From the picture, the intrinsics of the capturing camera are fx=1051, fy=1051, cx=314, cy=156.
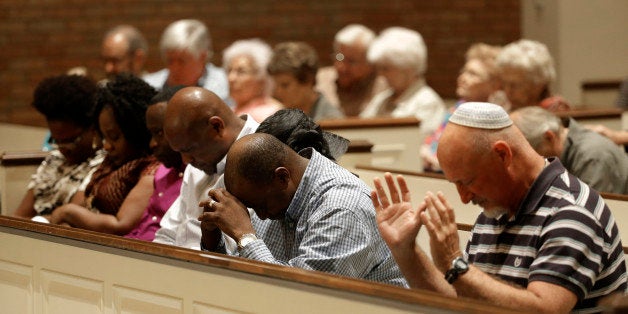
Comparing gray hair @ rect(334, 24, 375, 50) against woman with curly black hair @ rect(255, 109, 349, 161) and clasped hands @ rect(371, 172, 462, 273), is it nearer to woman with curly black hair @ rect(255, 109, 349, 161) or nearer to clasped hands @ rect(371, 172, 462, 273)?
woman with curly black hair @ rect(255, 109, 349, 161)

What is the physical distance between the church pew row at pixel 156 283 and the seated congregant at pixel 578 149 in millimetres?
1689

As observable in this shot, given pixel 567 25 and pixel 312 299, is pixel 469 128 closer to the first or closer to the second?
pixel 312 299

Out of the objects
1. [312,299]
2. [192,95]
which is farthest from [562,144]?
[312,299]

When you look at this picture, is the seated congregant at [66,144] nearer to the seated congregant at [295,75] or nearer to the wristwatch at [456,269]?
the seated congregant at [295,75]

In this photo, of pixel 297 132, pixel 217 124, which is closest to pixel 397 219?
pixel 297 132

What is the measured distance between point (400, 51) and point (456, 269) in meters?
3.99

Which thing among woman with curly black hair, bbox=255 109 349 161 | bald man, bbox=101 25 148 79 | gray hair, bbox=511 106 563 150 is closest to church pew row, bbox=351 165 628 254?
gray hair, bbox=511 106 563 150

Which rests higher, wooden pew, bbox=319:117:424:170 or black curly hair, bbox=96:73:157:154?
black curly hair, bbox=96:73:157:154

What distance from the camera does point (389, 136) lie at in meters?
5.71

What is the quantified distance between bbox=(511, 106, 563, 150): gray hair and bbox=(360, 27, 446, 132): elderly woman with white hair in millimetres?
2061

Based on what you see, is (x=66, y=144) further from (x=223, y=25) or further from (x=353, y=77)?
(x=223, y=25)

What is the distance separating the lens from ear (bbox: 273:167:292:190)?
2873 millimetres

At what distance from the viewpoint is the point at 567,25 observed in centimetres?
854

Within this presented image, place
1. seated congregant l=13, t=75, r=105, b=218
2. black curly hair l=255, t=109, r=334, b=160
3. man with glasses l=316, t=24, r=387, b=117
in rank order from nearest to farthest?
black curly hair l=255, t=109, r=334, b=160 → seated congregant l=13, t=75, r=105, b=218 → man with glasses l=316, t=24, r=387, b=117
